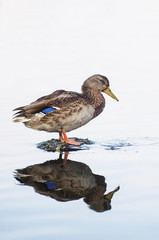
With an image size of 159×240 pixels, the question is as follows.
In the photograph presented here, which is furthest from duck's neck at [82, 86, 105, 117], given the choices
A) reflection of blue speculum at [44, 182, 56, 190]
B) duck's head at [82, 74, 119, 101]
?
reflection of blue speculum at [44, 182, 56, 190]

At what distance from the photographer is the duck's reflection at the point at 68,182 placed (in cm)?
411

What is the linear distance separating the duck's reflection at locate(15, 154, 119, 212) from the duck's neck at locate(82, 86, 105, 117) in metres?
1.87

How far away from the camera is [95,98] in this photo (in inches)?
293

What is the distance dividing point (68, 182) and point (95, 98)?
9.75 feet

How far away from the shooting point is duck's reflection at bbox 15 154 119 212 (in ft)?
13.5

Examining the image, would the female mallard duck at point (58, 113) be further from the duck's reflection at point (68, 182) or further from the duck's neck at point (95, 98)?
the duck's reflection at point (68, 182)

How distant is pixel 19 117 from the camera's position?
22.6 feet

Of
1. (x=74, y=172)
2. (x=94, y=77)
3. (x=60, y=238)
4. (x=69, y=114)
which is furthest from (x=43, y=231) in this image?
(x=94, y=77)

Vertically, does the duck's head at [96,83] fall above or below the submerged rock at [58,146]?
above

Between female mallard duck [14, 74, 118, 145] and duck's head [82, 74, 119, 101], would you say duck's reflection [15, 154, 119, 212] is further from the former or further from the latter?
duck's head [82, 74, 119, 101]

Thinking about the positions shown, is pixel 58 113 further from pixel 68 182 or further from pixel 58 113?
pixel 68 182

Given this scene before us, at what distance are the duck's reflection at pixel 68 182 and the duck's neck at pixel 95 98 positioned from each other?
1.87 metres

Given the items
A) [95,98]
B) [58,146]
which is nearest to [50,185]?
[58,146]

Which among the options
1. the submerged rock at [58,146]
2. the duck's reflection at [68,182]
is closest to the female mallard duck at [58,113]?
the submerged rock at [58,146]
